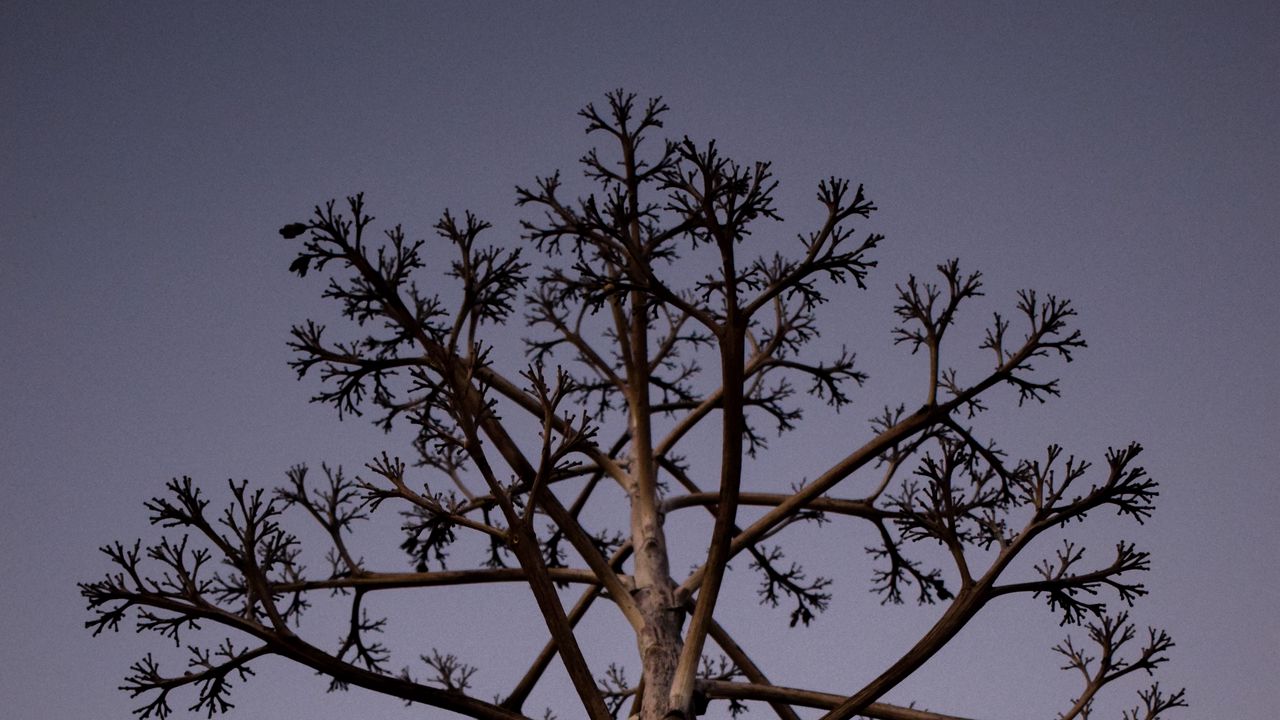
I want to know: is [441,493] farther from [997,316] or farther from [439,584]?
[997,316]

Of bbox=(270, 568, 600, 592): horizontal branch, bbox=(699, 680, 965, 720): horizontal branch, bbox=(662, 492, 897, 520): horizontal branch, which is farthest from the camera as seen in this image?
bbox=(662, 492, 897, 520): horizontal branch

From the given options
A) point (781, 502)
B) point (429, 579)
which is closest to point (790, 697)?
point (781, 502)

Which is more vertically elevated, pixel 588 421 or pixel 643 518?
pixel 643 518

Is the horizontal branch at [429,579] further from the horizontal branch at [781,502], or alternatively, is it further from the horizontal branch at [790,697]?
the horizontal branch at [790,697]

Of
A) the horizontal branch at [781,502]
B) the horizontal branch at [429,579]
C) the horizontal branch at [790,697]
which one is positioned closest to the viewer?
the horizontal branch at [790,697]

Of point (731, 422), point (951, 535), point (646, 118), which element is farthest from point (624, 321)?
point (951, 535)

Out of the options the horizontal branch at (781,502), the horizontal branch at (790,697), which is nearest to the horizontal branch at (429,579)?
the horizontal branch at (781,502)

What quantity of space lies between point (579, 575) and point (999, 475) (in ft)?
9.17

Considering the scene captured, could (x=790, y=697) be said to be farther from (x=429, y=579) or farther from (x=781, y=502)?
(x=429, y=579)

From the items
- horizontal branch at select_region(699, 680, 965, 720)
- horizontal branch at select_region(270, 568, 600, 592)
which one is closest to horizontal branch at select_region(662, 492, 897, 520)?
horizontal branch at select_region(270, 568, 600, 592)

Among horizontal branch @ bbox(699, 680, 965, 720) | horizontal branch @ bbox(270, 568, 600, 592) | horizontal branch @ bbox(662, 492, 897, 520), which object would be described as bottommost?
horizontal branch @ bbox(699, 680, 965, 720)

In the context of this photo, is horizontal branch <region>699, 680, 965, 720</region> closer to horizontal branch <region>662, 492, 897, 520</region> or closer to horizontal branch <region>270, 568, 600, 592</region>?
horizontal branch <region>270, 568, 600, 592</region>

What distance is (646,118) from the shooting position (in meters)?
8.45

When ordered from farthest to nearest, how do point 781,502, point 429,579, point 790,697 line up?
point 781,502 → point 429,579 → point 790,697
